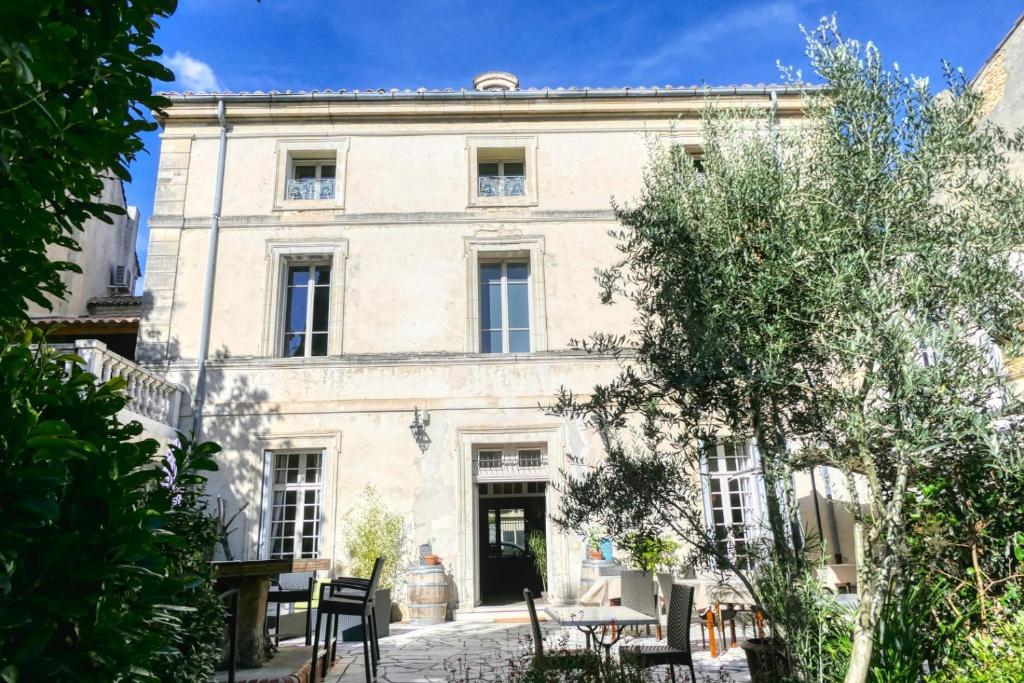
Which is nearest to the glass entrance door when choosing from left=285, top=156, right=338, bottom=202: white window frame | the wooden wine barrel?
the wooden wine barrel

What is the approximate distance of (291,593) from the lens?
6203 mm

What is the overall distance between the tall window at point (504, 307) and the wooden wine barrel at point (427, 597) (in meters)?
3.50

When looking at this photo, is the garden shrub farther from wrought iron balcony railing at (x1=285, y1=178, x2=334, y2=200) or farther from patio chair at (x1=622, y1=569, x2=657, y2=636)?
wrought iron balcony railing at (x1=285, y1=178, x2=334, y2=200)

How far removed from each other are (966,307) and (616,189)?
830cm

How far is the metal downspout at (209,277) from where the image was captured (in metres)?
10.1

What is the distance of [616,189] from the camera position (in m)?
A: 11.2

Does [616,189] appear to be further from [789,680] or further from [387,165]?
[789,680]

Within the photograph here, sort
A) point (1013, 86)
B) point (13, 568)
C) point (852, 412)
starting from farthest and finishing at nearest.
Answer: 1. point (1013, 86)
2. point (852, 412)
3. point (13, 568)

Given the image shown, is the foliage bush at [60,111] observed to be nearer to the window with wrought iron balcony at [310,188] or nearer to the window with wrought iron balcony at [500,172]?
the window with wrought iron balcony at [500,172]

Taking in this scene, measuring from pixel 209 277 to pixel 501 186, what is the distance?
5035 mm

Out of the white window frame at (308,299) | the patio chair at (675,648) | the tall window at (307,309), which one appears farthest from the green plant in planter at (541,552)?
the patio chair at (675,648)

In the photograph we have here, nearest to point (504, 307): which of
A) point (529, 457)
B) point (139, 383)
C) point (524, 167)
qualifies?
point (529, 457)

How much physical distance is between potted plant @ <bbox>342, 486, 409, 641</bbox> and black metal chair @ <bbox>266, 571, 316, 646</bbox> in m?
1.39

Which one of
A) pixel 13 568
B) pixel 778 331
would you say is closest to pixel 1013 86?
pixel 778 331
